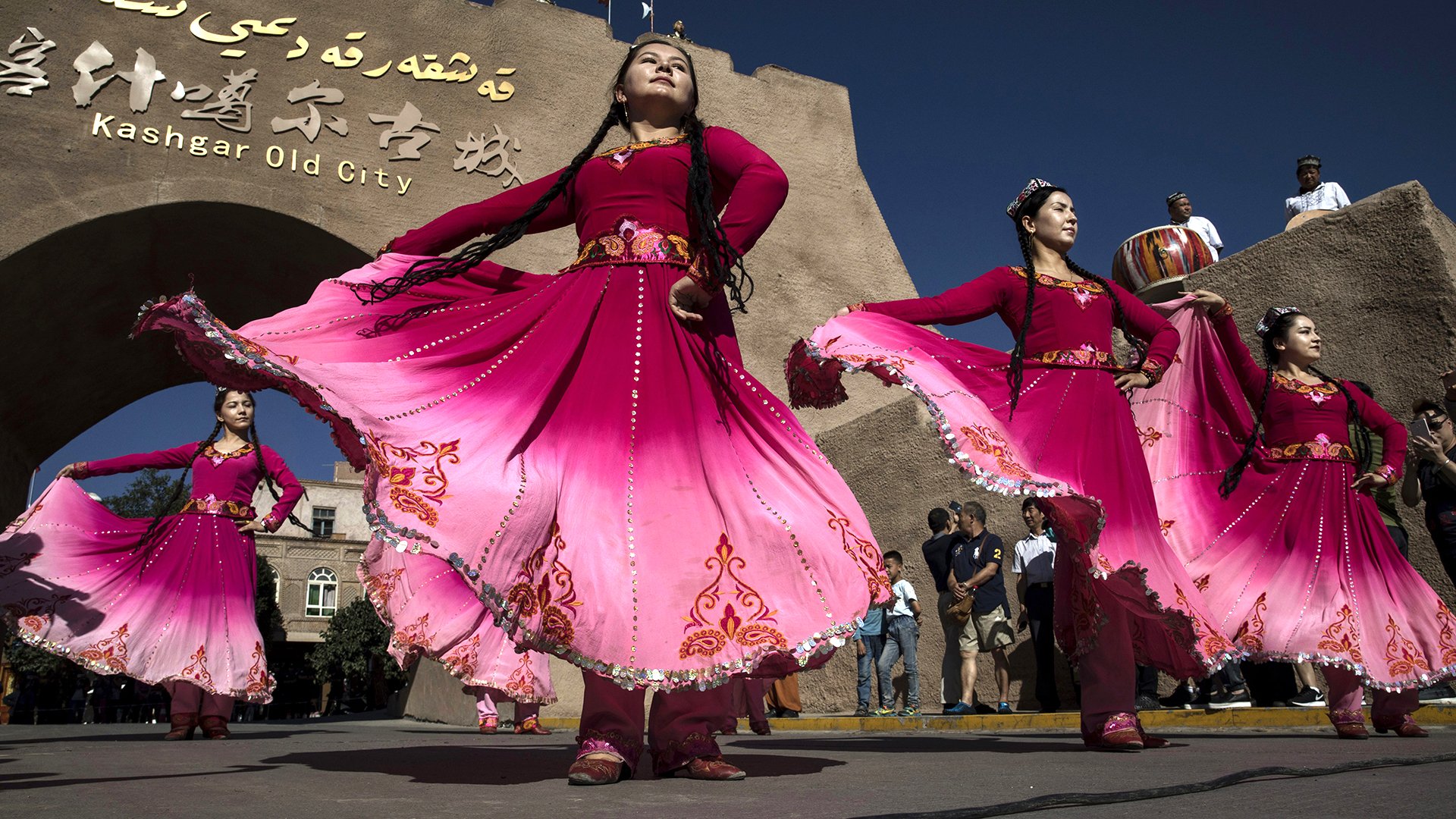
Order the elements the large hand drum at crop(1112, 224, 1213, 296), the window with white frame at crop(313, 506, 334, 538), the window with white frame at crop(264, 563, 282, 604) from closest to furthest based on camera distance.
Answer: the large hand drum at crop(1112, 224, 1213, 296), the window with white frame at crop(264, 563, 282, 604), the window with white frame at crop(313, 506, 334, 538)

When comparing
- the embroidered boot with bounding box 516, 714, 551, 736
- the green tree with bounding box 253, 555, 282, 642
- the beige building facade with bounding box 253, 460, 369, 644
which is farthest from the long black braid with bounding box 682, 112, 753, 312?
the beige building facade with bounding box 253, 460, 369, 644

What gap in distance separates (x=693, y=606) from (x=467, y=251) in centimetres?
152

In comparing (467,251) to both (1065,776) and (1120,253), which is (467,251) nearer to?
(1065,776)

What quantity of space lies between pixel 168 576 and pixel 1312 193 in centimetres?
852

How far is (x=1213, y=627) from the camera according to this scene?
396cm

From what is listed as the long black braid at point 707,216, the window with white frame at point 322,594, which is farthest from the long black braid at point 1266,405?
the window with white frame at point 322,594

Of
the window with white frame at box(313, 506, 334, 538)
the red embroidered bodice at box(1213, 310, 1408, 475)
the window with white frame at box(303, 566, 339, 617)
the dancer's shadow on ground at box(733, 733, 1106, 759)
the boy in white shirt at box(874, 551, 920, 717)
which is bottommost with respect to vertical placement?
the dancer's shadow on ground at box(733, 733, 1106, 759)

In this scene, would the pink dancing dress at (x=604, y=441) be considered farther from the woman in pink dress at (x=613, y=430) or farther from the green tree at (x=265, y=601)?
the green tree at (x=265, y=601)

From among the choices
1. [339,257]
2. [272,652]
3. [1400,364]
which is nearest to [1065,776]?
[1400,364]

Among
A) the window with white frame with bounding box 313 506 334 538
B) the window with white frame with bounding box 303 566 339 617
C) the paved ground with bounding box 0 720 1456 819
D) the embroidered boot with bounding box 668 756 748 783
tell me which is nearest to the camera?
Result: the paved ground with bounding box 0 720 1456 819

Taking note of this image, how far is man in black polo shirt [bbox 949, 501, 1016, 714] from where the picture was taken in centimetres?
762

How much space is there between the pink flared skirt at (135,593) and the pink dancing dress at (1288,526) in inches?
200

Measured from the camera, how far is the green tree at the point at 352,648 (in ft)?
99.9

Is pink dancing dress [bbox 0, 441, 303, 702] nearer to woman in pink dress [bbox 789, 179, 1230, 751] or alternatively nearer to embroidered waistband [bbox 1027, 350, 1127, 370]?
woman in pink dress [bbox 789, 179, 1230, 751]
